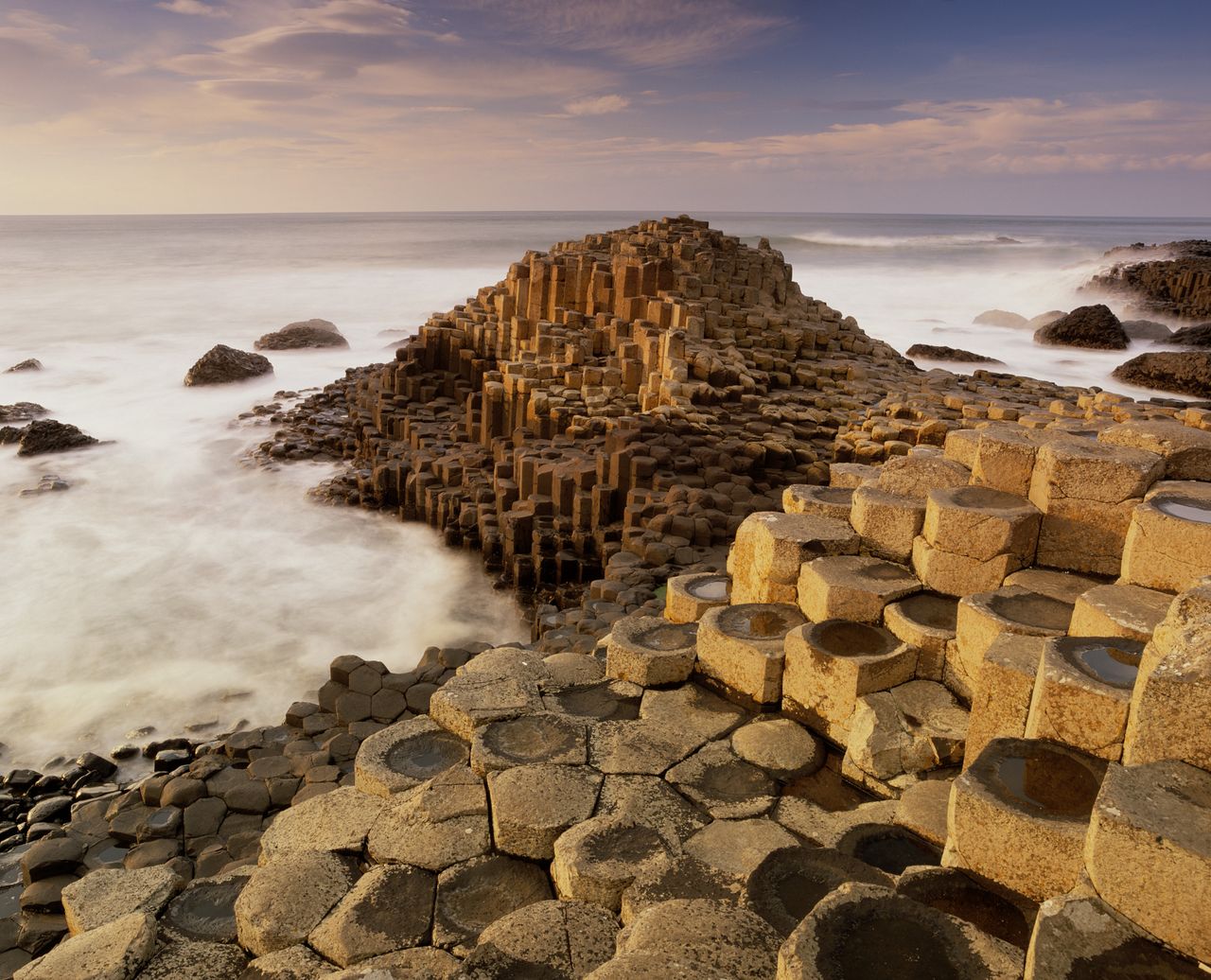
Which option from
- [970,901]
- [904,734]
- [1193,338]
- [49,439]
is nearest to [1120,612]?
[904,734]

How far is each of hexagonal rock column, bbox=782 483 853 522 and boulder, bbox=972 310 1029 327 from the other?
25.7 metres

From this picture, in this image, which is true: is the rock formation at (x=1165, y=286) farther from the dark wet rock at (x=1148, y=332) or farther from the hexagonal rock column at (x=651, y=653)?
the hexagonal rock column at (x=651, y=653)

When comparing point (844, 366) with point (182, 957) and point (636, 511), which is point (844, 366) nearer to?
point (636, 511)

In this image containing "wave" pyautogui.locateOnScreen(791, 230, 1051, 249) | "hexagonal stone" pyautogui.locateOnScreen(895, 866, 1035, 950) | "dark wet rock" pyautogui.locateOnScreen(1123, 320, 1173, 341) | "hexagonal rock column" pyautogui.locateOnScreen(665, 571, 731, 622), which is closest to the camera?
"hexagonal stone" pyautogui.locateOnScreen(895, 866, 1035, 950)

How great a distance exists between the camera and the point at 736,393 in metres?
11.2

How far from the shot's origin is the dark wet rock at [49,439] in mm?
13992

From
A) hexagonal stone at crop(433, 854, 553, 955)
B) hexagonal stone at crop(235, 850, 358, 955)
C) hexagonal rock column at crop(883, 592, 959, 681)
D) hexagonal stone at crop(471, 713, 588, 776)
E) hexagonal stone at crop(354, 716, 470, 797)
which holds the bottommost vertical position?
hexagonal stone at crop(235, 850, 358, 955)

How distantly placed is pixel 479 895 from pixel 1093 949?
2.03 m

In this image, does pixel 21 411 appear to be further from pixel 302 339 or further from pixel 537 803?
pixel 537 803

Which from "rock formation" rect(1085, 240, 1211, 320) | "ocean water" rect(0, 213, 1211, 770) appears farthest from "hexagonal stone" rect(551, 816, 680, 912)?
"rock formation" rect(1085, 240, 1211, 320)

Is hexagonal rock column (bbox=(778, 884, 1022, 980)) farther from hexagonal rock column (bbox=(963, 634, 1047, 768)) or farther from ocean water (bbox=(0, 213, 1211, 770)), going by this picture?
ocean water (bbox=(0, 213, 1211, 770))

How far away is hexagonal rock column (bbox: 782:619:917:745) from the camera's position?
3.87m

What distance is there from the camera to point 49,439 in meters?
14.2

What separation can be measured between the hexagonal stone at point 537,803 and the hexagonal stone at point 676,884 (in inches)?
17.2
